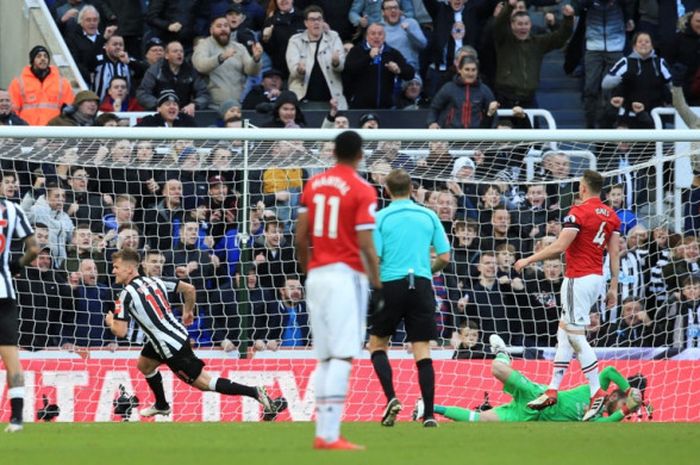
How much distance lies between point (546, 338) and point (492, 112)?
3143 mm

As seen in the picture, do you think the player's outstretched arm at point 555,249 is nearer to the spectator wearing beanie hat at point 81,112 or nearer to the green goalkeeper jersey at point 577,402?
the green goalkeeper jersey at point 577,402

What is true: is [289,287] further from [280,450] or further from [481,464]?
[481,464]

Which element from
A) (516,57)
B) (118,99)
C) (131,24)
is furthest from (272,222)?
(131,24)

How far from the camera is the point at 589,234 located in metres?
13.8

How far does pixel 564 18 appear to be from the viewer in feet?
65.2

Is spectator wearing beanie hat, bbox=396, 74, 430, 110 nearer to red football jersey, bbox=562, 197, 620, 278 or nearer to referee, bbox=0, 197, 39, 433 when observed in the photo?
red football jersey, bbox=562, 197, 620, 278

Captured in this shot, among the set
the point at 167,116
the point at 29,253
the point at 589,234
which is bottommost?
the point at 29,253

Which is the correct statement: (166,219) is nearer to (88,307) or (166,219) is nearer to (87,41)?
(88,307)

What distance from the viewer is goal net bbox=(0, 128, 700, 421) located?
48.8 ft

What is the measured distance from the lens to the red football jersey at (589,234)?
541 inches

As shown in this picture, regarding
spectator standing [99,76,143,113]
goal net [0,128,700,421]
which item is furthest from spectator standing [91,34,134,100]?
goal net [0,128,700,421]

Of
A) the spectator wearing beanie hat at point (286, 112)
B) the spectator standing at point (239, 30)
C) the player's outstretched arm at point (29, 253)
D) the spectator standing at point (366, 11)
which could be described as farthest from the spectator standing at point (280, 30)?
the player's outstretched arm at point (29, 253)

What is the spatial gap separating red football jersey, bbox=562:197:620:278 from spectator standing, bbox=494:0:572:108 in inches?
238

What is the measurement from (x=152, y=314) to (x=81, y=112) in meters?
4.33
